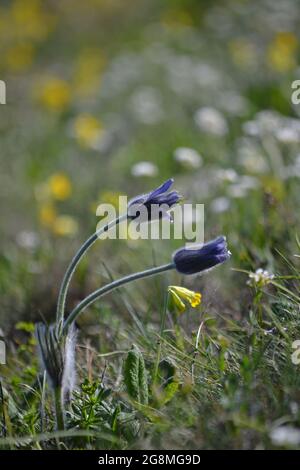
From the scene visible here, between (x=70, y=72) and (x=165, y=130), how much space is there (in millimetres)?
2663

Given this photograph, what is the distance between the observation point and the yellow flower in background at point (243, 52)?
20.4 ft

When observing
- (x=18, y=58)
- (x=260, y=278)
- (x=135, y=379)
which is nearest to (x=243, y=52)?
(x=18, y=58)

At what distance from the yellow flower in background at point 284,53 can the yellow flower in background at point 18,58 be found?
2687 mm

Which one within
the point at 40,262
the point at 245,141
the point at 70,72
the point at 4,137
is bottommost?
the point at 40,262

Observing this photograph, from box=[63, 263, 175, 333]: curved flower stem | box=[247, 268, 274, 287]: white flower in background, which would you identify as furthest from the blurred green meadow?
box=[63, 263, 175, 333]: curved flower stem

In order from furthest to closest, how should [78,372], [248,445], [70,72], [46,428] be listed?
[70,72]
[78,372]
[46,428]
[248,445]

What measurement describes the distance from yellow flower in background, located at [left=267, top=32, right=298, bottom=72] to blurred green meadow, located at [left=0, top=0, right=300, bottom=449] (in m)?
Answer: 0.02

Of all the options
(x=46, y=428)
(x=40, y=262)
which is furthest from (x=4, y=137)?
(x=46, y=428)

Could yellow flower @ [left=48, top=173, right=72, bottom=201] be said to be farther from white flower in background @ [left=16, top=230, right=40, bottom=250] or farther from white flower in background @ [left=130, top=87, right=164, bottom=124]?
white flower in background @ [left=130, top=87, right=164, bottom=124]

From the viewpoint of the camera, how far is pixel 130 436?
7.14 ft

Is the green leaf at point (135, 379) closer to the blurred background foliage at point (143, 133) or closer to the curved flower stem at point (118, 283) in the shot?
the curved flower stem at point (118, 283)

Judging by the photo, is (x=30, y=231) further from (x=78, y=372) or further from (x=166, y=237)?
(x=78, y=372)
